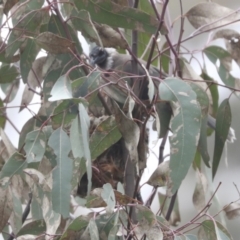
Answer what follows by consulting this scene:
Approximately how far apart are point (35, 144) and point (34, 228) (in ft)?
1.12

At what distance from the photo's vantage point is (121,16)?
3.79 feet

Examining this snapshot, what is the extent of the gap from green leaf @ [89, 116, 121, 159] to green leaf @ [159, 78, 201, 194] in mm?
167

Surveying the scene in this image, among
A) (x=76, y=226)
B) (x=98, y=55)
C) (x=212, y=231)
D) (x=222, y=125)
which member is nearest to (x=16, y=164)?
(x=76, y=226)

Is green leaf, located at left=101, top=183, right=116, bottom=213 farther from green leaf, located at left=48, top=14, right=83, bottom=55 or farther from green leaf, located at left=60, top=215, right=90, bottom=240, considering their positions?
green leaf, located at left=48, top=14, right=83, bottom=55

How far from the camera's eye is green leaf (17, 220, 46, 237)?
4.21 feet

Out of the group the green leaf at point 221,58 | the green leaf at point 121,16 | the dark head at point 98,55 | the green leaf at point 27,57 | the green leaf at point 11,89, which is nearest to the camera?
the green leaf at point 121,16

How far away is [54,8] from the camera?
3.75ft

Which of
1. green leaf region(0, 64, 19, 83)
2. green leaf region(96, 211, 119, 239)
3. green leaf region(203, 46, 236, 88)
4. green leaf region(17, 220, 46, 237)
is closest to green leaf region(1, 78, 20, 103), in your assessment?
green leaf region(0, 64, 19, 83)

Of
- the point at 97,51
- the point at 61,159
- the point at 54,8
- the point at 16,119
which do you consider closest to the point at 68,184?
the point at 61,159

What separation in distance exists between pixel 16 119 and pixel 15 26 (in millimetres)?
1537

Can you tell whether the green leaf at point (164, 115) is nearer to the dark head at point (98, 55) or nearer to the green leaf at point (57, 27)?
the green leaf at point (57, 27)

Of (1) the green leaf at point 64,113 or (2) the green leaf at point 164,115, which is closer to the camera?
(1) the green leaf at point 64,113

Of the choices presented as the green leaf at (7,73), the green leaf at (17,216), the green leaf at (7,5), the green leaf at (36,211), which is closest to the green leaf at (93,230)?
the green leaf at (17,216)

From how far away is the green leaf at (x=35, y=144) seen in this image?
1.02 metres
